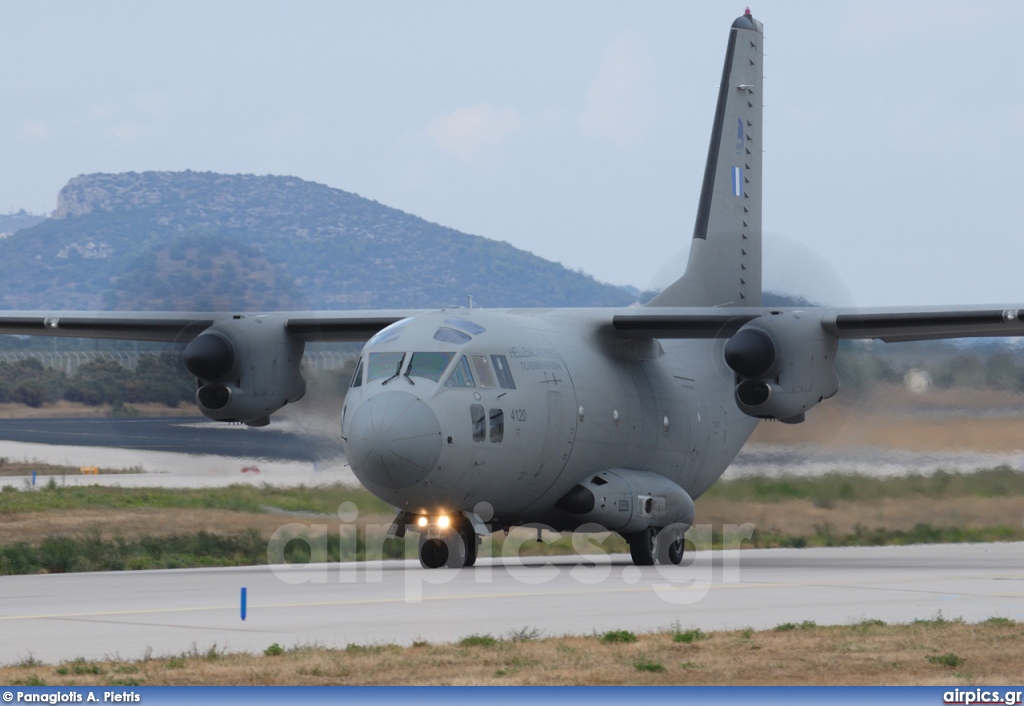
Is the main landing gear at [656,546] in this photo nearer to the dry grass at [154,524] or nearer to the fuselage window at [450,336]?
the fuselage window at [450,336]

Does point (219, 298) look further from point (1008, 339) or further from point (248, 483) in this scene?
point (1008, 339)

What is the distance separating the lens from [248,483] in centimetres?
2333

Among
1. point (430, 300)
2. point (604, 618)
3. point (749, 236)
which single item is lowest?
point (604, 618)

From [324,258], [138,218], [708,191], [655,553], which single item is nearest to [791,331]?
[655,553]

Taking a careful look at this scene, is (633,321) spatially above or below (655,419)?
above

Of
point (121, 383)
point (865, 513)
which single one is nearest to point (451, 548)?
point (121, 383)

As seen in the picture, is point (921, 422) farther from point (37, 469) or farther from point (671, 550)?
point (37, 469)

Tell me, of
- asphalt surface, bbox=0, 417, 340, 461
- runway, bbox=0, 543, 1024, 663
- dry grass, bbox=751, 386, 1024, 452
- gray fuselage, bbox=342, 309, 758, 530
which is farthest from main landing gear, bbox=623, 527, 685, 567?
asphalt surface, bbox=0, 417, 340, 461

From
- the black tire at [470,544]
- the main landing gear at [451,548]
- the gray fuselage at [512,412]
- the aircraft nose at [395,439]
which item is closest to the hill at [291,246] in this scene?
the gray fuselage at [512,412]

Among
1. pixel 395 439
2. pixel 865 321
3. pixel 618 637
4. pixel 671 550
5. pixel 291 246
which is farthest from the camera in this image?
pixel 291 246

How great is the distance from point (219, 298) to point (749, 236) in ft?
33.0

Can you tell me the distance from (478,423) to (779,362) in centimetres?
443

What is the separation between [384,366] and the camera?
18109mm

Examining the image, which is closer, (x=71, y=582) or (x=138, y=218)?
(x=71, y=582)
